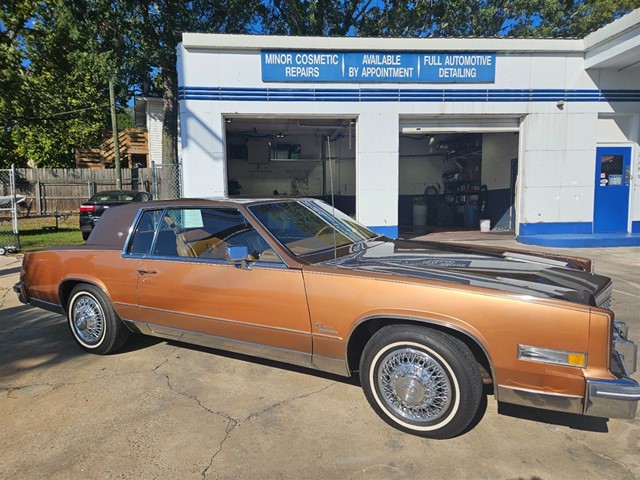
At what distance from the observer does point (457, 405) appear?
2.62 meters

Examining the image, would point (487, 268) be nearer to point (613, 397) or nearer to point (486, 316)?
point (486, 316)

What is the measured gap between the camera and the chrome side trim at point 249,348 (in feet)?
10.0

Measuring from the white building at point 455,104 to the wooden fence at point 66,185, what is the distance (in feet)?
38.6

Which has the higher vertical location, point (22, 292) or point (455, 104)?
point (455, 104)

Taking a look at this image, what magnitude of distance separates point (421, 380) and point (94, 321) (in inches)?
128

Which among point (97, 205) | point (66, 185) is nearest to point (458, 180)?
point (97, 205)

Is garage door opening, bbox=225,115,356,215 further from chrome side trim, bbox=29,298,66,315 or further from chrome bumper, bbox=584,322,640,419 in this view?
chrome bumper, bbox=584,322,640,419

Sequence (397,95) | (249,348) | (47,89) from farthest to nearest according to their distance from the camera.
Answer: (47,89) < (397,95) < (249,348)

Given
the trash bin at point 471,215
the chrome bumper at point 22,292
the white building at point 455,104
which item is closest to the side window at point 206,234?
the chrome bumper at point 22,292

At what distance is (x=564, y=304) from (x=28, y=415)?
3.76 metres

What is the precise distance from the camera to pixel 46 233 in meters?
14.2

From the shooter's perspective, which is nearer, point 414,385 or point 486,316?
point 486,316

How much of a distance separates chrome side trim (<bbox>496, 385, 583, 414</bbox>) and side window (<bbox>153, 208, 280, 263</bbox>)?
1.92 metres

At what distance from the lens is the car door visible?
3129mm
